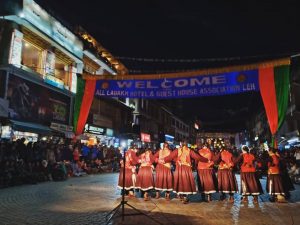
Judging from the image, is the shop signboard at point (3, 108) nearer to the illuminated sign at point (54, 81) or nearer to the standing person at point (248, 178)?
the illuminated sign at point (54, 81)

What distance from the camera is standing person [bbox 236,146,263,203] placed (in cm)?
1117

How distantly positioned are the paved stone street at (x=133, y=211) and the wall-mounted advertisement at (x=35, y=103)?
339 inches

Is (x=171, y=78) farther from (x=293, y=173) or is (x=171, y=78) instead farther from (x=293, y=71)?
(x=293, y=71)

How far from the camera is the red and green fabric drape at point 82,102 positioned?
12289mm

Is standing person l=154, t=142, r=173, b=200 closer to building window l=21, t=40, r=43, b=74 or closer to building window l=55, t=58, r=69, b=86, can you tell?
building window l=21, t=40, r=43, b=74

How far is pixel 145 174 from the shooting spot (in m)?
12.0

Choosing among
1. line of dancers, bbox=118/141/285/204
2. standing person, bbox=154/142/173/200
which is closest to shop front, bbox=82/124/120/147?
line of dancers, bbox=118/141/285/204

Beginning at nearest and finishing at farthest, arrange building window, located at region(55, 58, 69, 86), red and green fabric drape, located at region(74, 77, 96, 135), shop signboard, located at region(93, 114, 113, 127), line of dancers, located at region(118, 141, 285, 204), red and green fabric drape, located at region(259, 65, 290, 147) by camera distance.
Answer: red and green fabric drape, located at region(259, 65, 290, 147)
line of dancers, located at region(118, 141, 285, 204)
red and green fabric drape, located at region(74, 77, 96, 135)
building window, located at region(55, 58, 69, 86)
shop signboard, located at region(93, 114, 113, 127)

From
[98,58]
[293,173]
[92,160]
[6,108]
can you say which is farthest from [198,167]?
[98,58]

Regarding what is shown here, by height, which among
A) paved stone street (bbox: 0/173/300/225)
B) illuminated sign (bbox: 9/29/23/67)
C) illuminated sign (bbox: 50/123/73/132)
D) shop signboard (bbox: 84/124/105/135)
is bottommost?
paved stone street (bbox: 0/173/300/225)

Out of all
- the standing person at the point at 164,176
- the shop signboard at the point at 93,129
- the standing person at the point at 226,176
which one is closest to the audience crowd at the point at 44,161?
the shop signboard at the point at 93,129

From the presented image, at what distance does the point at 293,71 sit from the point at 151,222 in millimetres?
26847

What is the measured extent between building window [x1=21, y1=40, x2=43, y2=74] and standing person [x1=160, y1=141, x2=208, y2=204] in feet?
46.4

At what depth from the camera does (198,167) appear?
39.0ft
